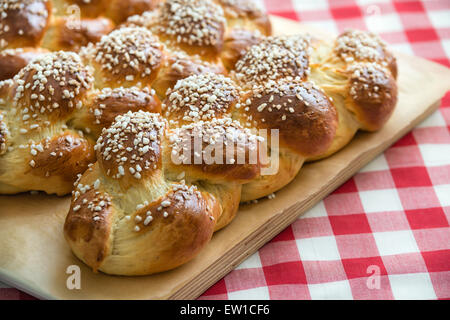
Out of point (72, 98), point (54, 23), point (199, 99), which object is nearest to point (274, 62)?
point (199, 99)

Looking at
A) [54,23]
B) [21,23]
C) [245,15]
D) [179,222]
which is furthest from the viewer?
[245,15]

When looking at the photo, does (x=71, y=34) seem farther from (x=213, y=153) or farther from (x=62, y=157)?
(x=213, y=153)

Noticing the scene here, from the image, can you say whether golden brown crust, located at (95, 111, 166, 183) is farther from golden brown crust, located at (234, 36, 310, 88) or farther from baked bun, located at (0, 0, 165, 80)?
baked bun, located at (0, 0, 165, 80)

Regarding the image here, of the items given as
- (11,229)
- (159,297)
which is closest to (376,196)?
(159,297)

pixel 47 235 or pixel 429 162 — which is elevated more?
pixel 429 162

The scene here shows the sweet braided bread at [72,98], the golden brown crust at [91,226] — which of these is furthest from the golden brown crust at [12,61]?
the golden brown crust at [91,226]

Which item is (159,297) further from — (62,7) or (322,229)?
(62,7)
